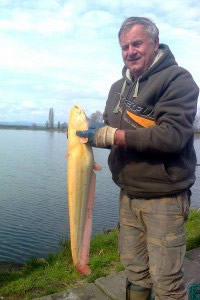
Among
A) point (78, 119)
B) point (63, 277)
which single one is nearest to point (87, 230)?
point (78, 119)

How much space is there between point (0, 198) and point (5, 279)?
26.5ft

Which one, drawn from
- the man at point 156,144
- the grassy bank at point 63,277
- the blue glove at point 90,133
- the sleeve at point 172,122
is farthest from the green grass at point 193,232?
the blue glove at point 90,133

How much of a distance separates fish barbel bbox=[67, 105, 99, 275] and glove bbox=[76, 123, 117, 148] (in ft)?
0.20

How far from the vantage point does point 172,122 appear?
279 centimetres

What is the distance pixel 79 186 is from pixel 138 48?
1.30 m

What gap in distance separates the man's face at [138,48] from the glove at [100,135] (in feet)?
2.20

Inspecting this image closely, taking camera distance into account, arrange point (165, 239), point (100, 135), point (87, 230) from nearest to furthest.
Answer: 1. point (100, 135)
2. point (165, 239)
3. point (87, 230)

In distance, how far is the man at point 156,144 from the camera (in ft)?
9.36

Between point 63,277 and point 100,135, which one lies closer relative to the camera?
point 100,135

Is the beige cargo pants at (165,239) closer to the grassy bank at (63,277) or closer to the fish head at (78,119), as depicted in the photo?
the fish head at (78,119)

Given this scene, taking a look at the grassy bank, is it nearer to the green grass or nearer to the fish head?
the green grass

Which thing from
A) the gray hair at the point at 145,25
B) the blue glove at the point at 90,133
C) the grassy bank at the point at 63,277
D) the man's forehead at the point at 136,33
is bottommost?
the grassy bank at the point at 63,277

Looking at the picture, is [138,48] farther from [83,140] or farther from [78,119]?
[83,140]

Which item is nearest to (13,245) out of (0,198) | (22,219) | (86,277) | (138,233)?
(22,219)
